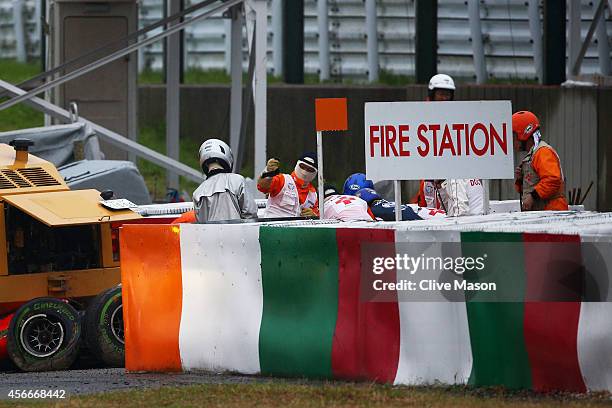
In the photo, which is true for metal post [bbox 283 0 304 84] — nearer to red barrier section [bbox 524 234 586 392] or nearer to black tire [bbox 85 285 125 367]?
black tire [bbox 85 285 125 367]

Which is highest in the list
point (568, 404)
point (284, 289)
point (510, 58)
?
point (510, 58)

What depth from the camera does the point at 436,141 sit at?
1155cm

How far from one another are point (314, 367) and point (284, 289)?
0.58 metres

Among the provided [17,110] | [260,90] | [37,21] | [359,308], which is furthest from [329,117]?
[37,21]

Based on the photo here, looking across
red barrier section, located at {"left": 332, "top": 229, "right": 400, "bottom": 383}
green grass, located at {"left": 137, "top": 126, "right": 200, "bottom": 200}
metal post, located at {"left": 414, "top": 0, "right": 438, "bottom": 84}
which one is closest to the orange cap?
red barrier section, located at {"left": 332, "top": 229, "right": 400, "bottom": 383}

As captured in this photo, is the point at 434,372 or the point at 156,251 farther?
the point at 156,251

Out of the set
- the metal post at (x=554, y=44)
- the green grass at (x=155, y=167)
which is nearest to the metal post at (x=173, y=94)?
the green grass at (x=155, y=167)

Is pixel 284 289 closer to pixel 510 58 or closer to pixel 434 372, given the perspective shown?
pixel 434 372

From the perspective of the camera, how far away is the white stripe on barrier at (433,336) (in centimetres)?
923

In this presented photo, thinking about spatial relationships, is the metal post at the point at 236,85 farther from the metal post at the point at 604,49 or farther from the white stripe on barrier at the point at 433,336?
the white stripe on barrier at the point at 433,336

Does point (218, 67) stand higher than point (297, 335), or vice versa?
point (218, 67)

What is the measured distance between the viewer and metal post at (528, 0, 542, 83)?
26609 mm

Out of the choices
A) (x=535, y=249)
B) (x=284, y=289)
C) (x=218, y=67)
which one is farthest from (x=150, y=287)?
(x=218, y=67)

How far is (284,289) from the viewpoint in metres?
9.95
